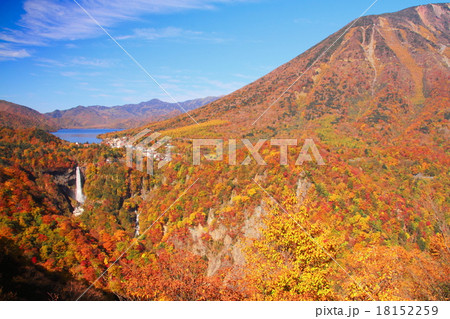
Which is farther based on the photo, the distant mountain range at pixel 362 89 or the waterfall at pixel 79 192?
the distant mountain range at pixel 362 89

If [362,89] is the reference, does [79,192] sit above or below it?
below

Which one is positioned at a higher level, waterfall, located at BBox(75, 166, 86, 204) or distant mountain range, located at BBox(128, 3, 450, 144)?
distant mountain range, located at BBox(128, 3, 450, 144)

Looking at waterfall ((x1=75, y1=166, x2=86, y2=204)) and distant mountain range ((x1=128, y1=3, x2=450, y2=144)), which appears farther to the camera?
distant mountain range ((x1=128, y1=3, x2=450, y2=144))

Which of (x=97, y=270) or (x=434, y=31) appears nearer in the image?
(x=97, y=270)

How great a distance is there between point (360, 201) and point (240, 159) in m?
11.9

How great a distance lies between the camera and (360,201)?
2227cm

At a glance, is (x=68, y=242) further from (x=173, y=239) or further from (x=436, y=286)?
(x=436, y=286)

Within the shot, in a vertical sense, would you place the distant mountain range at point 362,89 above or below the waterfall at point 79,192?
above

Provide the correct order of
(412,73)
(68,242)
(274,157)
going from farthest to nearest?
(412,73) < (274,157) < (68,242)

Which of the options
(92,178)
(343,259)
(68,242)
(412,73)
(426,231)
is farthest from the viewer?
(412,73)

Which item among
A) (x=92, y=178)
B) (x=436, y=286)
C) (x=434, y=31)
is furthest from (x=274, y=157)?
(x=434, y=31)

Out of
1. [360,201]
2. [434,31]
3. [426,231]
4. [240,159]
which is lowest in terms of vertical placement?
[426,231]

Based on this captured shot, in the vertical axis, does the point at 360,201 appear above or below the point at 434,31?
below

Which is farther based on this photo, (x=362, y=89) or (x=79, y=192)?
(x=362, y=89)
